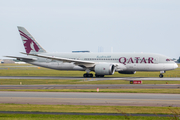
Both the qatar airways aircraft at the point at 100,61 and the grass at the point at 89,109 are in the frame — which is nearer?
the grass at the point at 89,109

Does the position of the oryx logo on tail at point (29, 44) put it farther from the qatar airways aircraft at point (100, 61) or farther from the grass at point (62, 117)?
the grass at point (62, 117)

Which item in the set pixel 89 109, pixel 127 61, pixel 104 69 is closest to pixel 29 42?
pixel 104 69

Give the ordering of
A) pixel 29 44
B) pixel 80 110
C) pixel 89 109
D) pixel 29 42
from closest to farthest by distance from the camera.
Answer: pixel 80 110 < pixel 89 109 < pixel 29 42 < pixel 29 44

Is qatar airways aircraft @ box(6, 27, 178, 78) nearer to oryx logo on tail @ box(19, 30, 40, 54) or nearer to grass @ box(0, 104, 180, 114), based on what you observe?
oryx logo on tail @ box(19, 30, 40, 54)

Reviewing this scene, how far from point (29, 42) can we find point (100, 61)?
16.5 meters

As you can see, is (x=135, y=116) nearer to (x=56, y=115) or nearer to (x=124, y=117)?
(x=124, y=117)

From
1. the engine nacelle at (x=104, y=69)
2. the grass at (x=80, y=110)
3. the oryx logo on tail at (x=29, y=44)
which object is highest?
the oryx logo on tail at (x=29, y=44)

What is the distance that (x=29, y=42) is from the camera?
2440 inches

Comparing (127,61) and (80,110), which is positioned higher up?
(127,61)

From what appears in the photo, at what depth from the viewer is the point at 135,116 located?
17031 millimetres

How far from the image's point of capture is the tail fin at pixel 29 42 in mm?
61812

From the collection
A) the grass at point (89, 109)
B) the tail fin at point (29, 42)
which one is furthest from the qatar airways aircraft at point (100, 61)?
the grass at point (89, 109)

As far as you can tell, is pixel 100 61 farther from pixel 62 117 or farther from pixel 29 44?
pixel 62 117

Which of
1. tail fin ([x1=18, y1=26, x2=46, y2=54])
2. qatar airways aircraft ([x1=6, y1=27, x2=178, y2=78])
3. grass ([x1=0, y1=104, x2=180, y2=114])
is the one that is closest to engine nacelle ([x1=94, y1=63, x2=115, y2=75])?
qatar airways aircraft ([x1=6, y1=27, x2=178, y2=78])
